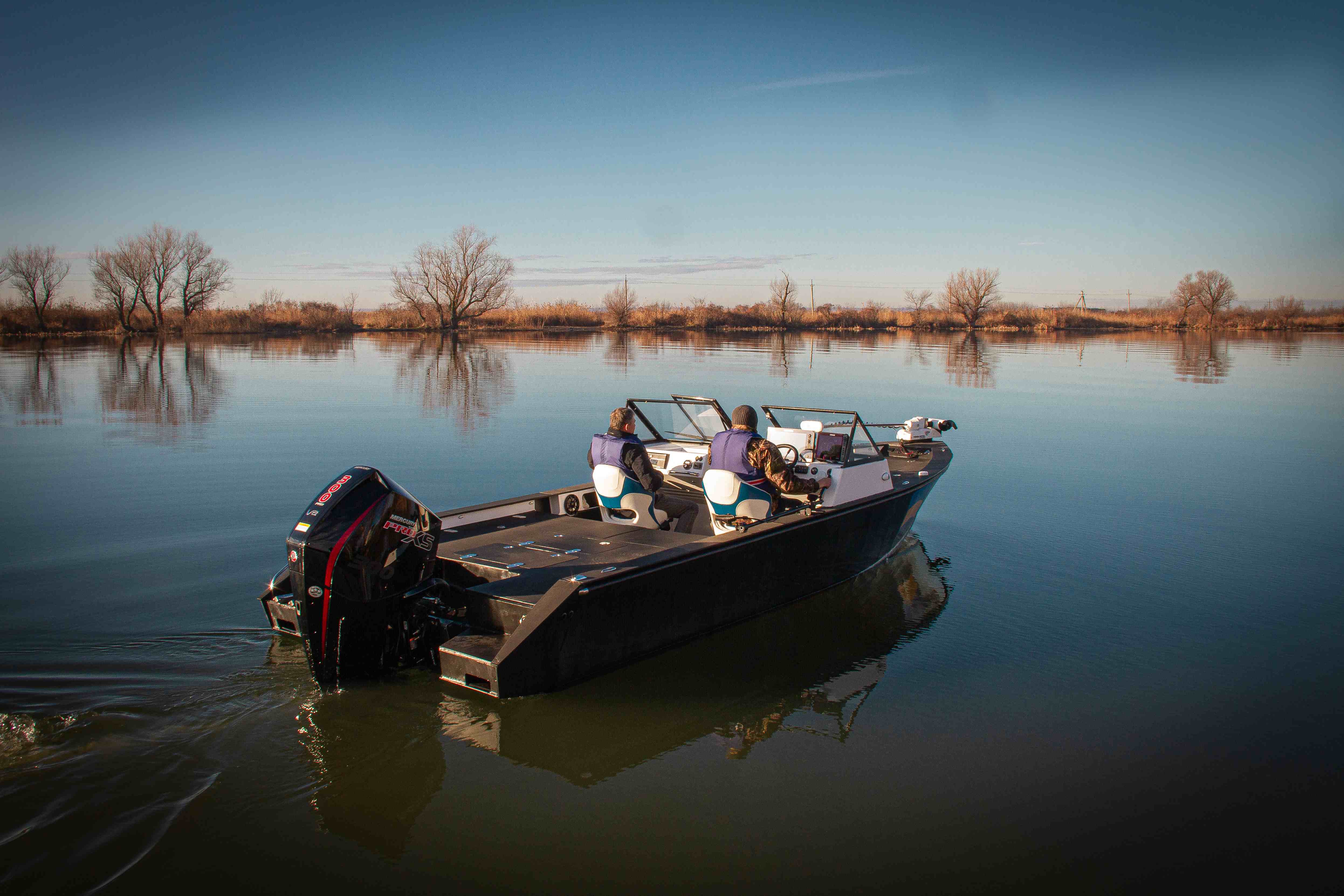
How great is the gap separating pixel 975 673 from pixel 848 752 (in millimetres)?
1554

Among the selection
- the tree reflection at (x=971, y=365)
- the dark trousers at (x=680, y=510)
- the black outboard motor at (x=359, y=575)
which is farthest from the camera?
the tree reflection at (x=971, y=365)

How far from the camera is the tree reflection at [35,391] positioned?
15.3 metres

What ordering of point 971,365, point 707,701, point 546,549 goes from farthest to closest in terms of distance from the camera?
point 971,365 < point 546,549 < point 707,701

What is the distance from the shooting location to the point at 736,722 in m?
4.74

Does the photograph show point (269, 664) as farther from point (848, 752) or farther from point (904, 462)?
point (904, 462)

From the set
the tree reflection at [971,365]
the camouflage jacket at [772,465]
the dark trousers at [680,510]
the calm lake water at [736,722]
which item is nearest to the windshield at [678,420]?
the dark trousers at [680,510]

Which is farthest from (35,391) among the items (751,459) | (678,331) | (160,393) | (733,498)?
(678,331)

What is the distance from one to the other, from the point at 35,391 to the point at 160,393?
279 cm

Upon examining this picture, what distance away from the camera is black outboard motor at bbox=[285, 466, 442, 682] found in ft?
14.0

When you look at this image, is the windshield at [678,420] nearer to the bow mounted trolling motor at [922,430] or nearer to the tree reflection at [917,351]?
the bow mounted trolling motor at [922,430]

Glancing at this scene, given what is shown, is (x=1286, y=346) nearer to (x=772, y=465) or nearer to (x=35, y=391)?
(x=772, y=465)

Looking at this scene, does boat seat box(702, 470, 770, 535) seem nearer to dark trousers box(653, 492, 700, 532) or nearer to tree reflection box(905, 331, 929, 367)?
dark trousers box(653, 492, 700, 532)

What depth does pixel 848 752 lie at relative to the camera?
4434 millimetres

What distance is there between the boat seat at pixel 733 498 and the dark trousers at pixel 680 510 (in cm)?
79
